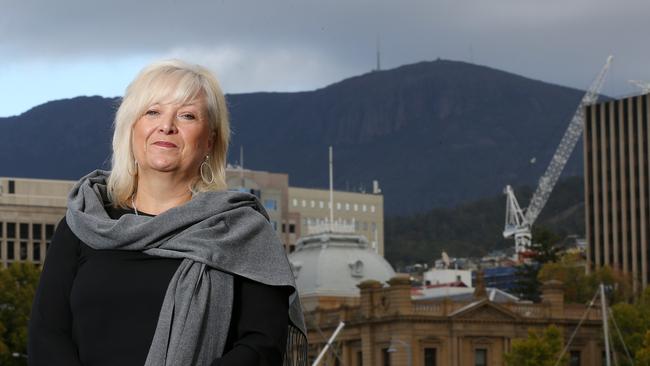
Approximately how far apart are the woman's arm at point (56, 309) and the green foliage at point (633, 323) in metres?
94.0

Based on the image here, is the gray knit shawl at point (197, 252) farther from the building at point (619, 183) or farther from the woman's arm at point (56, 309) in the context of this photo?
the building at point (619, 183)

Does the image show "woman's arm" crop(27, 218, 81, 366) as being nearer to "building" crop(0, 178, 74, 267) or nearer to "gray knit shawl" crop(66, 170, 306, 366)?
"gray knit shawl" crop(66, 170, 306, 366)

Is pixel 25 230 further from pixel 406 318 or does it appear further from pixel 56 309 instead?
pixel 56 309

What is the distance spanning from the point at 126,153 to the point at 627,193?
161 meters

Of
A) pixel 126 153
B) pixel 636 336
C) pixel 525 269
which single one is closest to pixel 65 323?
pixel 126 153

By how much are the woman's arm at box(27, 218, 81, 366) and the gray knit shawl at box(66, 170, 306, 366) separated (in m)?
0.08

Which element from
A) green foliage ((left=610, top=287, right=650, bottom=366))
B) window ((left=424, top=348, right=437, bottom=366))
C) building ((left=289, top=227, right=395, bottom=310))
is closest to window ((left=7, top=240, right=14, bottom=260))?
building ((left=289, top=227, right=395, bottom=310))

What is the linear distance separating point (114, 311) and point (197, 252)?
0.38 meters

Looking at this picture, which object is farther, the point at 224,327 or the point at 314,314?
the point at 314,314

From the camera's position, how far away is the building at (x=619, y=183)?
536 ft

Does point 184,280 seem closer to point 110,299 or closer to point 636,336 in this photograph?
point 110,299

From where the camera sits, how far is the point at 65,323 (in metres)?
7.11

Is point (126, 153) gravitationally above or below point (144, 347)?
above

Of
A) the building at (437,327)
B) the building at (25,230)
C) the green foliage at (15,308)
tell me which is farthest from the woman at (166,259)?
the building at (25,230)
